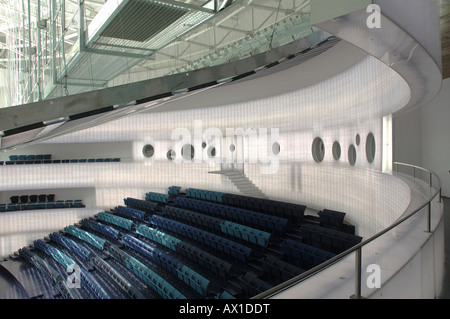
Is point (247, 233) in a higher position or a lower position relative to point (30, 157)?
lower

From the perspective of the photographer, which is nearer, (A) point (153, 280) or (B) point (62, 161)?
(A) point (153, 280)

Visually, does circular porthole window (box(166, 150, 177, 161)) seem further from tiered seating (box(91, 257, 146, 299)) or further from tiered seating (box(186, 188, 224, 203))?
tiered seating (box(91, 257, 146, 299))

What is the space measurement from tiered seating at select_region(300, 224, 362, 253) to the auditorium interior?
62 millimetres

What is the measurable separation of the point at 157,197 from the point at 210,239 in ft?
21.0

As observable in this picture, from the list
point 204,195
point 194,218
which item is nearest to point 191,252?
point 194,218

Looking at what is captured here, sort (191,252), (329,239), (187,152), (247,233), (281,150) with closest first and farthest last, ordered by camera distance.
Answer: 1. (329,239)
2. (191,252)
3. (247,233)
4. (281,150)
5. (187,152)

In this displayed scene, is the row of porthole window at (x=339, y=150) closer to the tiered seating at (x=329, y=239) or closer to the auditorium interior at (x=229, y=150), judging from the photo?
the auditorium interior at (x=229, y=150)

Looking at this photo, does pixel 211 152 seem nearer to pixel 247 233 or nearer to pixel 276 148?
pixel 276 148

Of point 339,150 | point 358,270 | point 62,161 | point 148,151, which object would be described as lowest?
point 358,270

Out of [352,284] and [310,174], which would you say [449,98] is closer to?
[310,174]

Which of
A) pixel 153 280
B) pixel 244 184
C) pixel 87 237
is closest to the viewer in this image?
pixel 153 280

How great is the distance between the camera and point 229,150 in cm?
1398

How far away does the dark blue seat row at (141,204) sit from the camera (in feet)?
45.7

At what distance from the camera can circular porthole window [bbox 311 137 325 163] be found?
10471mm
